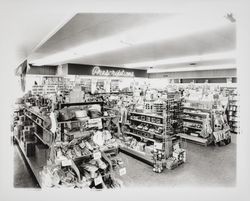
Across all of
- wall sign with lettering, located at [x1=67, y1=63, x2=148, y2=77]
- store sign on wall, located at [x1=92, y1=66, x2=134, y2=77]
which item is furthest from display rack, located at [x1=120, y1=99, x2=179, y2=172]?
store sign on wall, located at [x1=92, y1=66, x2=134, y2=77]

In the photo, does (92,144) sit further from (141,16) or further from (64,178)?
(141,16)

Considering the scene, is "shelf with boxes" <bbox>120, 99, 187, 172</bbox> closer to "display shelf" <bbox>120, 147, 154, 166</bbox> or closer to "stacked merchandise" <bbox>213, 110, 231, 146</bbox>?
"display shelf" <bbox>120, 147, 154, 166</bbox>

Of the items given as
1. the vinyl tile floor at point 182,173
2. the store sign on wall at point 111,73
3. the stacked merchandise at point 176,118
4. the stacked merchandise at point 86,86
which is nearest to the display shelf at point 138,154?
the vinyl tile floor at point 182,173

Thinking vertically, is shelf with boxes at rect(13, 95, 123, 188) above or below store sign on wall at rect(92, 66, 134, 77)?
below

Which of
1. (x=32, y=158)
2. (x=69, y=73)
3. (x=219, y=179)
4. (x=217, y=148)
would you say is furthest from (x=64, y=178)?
(x=69, y=73)

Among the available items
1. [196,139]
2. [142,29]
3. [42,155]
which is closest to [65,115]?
[42,155]

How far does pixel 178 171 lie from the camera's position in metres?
4.68

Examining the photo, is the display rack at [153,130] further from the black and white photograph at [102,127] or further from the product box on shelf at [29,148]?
the product box on shelf at [29,148]

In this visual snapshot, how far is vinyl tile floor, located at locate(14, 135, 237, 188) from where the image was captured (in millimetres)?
4102

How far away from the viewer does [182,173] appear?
457 centimetres

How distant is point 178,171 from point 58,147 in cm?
302

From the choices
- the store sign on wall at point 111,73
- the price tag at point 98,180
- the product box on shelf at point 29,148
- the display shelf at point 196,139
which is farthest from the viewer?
the store sign on wall at point 111,73

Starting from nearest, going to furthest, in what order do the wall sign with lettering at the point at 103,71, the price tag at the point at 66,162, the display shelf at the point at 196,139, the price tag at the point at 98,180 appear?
the price tag at the point at 66,162, the price tag at the point at 98,180, the display shelf at the point at 196,139, the wall sign with lettering at the point at 103,71

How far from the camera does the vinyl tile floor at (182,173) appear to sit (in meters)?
4.10
